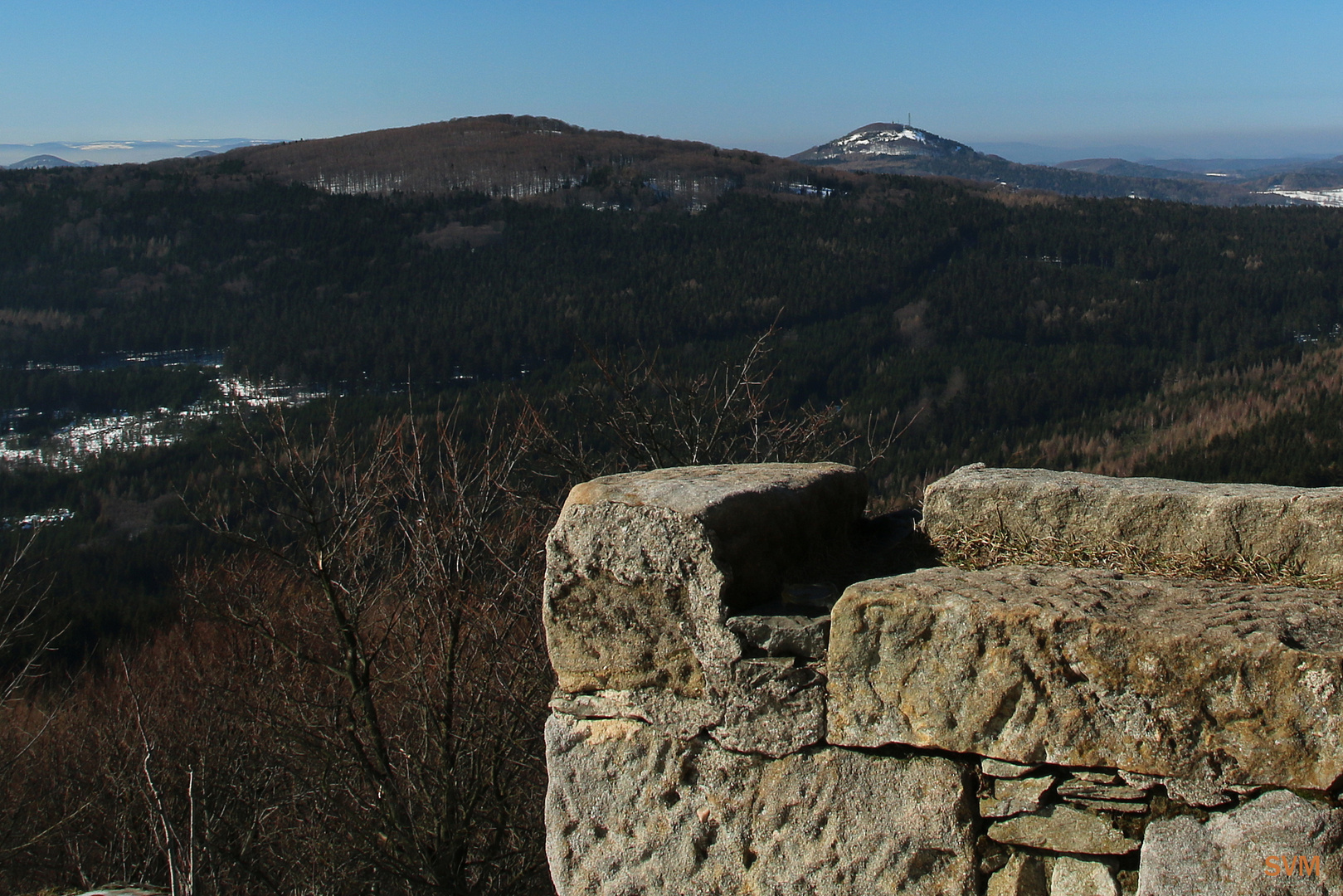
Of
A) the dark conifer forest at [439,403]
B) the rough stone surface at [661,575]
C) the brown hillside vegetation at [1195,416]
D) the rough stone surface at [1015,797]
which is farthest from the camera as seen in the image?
the brown hillside vegetation at [1195,416]

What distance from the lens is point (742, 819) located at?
3404 millimetres

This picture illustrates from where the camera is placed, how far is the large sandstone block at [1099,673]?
2.72m

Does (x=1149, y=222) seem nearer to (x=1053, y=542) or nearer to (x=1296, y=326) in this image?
(x=1296, y=326)

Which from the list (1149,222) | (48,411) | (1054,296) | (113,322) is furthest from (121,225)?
(1149,222)

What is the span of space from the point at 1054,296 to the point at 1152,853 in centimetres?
10181

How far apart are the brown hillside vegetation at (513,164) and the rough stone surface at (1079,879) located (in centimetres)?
11256

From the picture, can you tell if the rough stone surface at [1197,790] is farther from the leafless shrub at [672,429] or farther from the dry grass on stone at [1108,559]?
the leafless shrub at [672,429]

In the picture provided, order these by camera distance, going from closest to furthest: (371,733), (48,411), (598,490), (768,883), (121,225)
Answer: (768,883) → (598,490) → (371,733) → (48,411) → (121,225)

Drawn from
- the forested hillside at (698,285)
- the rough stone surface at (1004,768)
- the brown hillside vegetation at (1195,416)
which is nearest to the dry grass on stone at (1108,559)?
the rough stone surface at (1004,768)

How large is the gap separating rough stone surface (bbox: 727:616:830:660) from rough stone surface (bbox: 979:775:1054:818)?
0.72 meters

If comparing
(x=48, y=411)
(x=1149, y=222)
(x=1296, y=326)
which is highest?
(x=1149, y=222)

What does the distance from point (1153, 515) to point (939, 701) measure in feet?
4.91

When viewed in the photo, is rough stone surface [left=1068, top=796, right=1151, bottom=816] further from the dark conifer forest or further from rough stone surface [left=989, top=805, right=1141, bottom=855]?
the dark conifer forest

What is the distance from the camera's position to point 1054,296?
95.8 metres
